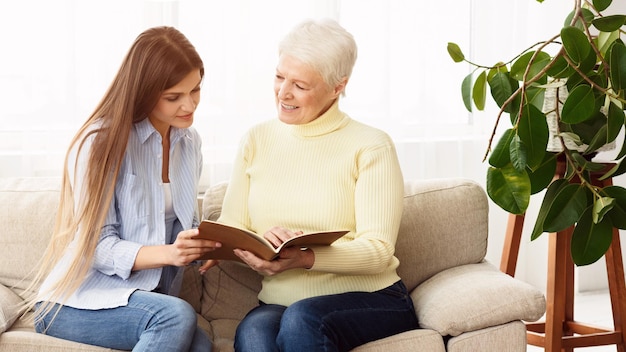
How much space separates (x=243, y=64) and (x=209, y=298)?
55.9 inches

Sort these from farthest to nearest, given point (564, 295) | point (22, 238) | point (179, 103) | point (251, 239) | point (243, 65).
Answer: point (243, 65) < point (564, 295) < point (22, 238) < point (179, 103) < point (251, 239)

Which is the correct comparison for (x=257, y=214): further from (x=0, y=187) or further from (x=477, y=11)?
(x=477, y=11)

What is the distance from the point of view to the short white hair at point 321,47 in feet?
7.56

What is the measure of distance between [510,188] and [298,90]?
69 cm

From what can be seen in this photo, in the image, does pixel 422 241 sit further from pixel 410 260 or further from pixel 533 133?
Result: pixel 533 133

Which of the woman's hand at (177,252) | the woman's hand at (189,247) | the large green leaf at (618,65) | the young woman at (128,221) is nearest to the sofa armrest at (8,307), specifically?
the young woman at (128,221)

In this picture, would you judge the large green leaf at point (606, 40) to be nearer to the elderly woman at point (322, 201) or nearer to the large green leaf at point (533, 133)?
the large green leaf at point (533, 133)

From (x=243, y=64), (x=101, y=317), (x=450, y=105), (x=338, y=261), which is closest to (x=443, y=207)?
(x=338, y=261)

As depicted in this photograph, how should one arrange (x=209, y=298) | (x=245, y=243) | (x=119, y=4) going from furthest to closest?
1. (x=119, y=4)
2. (x=209, y=298)
3. (x=245, y=243)

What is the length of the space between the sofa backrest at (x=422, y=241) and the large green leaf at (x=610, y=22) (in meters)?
0.75

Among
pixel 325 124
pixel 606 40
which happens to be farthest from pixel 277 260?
pixel 606 40

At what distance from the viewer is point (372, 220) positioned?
2227 mm

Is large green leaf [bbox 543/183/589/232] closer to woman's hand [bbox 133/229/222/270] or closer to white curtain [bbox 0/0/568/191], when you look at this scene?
woman's hand [bbox 133/229/222/270]

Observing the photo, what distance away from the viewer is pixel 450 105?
4227 millimetres
